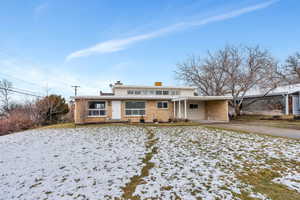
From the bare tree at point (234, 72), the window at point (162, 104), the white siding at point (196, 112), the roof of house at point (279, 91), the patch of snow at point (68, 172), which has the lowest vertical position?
the patch of snow at point (68, 172)

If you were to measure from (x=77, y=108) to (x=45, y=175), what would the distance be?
10555 mm

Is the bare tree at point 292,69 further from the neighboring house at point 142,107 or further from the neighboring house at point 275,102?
the neighboring house at point 142,107

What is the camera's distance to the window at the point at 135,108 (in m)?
14.3

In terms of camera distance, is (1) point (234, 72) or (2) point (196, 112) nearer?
(2) point (196, 112)

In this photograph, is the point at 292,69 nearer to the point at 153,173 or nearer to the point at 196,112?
the point at 196,112

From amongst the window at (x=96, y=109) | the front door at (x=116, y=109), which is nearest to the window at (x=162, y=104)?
the front door at (x=116, y=109)

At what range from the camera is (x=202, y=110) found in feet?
55.4

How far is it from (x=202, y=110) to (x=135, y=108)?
8.11 meters

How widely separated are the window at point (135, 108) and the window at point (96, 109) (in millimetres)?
2305

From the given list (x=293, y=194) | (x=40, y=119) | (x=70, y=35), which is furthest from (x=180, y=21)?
(x=40, y=119)

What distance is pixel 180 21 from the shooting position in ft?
47.0

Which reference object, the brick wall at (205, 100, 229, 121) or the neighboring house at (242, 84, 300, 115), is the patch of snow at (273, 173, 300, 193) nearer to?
the brick wall at (205, 100, 229, 121)

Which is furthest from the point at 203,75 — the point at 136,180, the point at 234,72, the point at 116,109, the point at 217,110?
the point at 136,180

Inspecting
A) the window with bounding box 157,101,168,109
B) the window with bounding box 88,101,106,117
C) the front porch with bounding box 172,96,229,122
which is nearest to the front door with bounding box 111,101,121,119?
the window with bounding box 88,101,106,117
